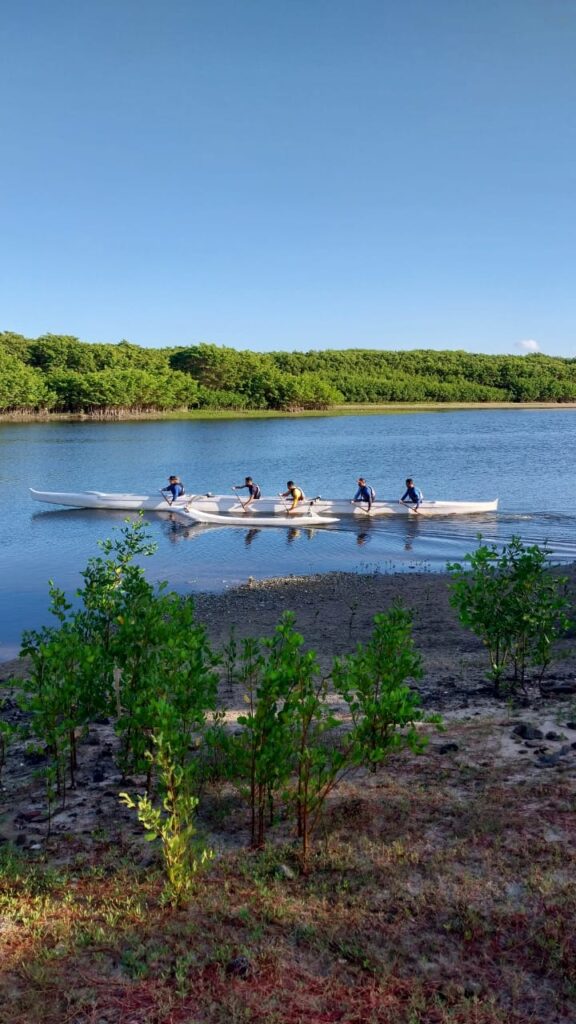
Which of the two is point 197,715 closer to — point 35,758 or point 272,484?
point 35,758

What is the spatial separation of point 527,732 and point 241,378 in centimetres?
10542

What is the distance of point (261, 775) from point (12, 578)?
52.5ft

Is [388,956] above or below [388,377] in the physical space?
below

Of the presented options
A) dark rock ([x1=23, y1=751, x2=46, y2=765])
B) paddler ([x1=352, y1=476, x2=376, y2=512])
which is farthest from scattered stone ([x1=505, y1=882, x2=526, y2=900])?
paddler ([x1=352, y1=476, x2=376, y2=512])

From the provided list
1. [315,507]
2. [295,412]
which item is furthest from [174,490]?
[295,412]

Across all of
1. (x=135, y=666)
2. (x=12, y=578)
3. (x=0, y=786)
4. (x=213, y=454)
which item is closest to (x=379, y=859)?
(x=135, y=666)

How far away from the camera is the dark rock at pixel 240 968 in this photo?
401cm

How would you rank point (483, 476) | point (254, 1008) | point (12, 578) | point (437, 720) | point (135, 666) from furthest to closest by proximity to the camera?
point (483, 476)
point (12, 578)
point (135, 666)
point (437, 720)
point (254, 1008)

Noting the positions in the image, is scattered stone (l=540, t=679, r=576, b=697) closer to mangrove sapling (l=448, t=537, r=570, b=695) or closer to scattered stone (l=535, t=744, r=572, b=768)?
mangrove sapling (l=448, t=537, r=570, b=695)

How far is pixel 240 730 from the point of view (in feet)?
25.2

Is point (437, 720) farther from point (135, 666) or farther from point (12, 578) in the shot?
point (12, 578)

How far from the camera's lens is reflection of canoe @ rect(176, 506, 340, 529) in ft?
88.1

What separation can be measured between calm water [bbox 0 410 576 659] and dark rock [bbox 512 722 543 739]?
972 cm

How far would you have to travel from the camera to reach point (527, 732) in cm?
714
